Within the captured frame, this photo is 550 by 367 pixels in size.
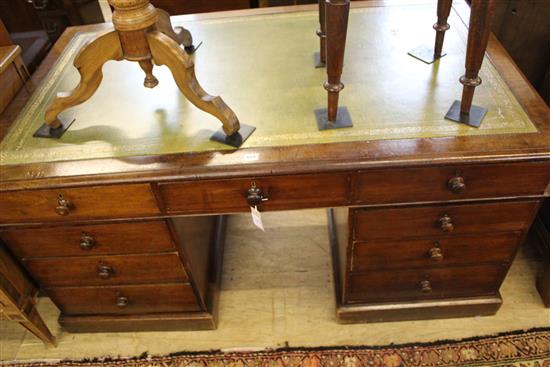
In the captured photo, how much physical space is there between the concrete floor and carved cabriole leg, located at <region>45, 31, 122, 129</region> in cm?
86

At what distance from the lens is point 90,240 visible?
4.38ft

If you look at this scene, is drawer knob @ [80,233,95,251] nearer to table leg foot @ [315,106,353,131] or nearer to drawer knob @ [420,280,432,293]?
table leg foot @ [315,106,353,131]

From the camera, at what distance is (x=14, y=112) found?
135 cm

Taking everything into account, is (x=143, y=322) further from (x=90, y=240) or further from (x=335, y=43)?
(x=335, y=43)

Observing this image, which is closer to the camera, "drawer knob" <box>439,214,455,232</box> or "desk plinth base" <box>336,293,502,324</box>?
"drawer knob" <box>439,214,455,232</box>

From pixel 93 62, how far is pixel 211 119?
0.32 meters

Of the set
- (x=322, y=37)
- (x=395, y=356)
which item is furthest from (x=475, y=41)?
(x=395, y=356)

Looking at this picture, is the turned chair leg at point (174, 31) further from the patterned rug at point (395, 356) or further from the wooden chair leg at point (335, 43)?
the patterned rug at point (395, 356)

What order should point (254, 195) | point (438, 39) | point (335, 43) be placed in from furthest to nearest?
point (438, 39) < point (254, 195) < point (335, 43)

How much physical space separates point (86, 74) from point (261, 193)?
535 millimetres

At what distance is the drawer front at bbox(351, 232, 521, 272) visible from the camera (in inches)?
54.4

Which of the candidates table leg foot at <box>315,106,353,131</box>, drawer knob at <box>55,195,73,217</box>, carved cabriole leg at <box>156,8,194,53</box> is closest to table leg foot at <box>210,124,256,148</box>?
table leg foot at <box>315,106,353,131</box>

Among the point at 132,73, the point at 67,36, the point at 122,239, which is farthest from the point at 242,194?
the point at 67,36

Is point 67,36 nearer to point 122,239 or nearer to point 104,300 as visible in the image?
point 122,239
